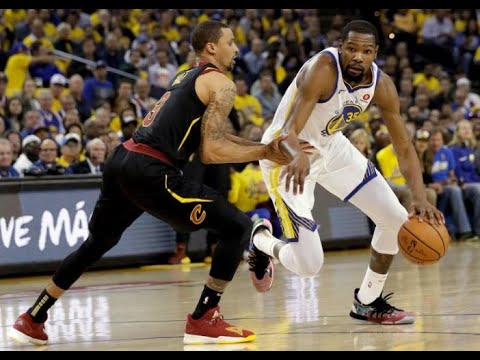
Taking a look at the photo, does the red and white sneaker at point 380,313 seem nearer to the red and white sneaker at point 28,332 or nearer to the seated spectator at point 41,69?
the red and white sneaker at point 28,332

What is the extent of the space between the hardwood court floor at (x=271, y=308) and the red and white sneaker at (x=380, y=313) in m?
0.09

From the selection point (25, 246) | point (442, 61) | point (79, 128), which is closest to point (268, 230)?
point (25, 246)

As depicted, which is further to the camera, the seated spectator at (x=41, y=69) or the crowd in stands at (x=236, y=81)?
the seated spectator at (x=41, y=69)

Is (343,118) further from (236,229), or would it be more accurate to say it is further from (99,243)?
(99,243)

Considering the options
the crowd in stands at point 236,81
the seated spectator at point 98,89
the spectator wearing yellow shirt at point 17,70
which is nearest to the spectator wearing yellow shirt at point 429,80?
the crowd in stands at point 236,81

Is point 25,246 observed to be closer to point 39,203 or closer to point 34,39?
point 39,203

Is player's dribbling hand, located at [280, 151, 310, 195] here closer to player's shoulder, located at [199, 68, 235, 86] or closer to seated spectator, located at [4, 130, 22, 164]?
player's shoulder, located at [199, 68, 235, 86]

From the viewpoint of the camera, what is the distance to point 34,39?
55.4 feet

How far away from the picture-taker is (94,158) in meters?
13.0

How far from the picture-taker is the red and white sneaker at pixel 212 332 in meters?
6.59

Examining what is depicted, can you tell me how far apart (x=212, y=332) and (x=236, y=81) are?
1084 cm

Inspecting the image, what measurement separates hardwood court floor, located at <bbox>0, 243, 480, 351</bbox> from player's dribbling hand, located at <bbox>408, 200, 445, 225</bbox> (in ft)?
2.33

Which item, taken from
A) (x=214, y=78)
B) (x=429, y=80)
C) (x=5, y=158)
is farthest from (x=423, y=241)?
(x=429, y=80)
